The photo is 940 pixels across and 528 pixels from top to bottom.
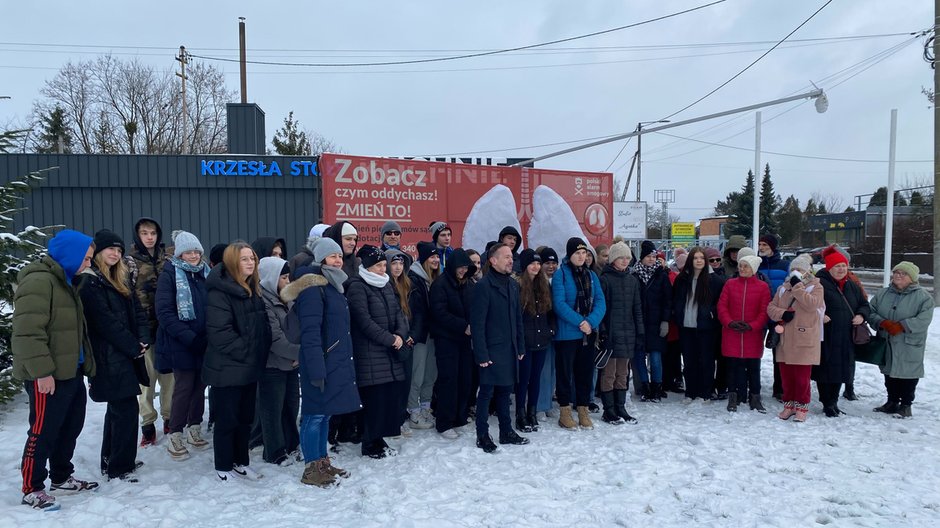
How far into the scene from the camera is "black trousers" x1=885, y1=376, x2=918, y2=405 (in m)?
6.49

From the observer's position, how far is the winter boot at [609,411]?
20.8 feet

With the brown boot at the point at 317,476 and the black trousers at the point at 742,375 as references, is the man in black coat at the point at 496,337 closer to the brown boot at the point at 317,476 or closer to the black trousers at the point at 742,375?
the brown boot at the point at 317,476

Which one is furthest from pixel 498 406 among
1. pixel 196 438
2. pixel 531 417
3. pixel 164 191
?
pixel 164 191

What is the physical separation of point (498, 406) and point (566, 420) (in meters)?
0.93

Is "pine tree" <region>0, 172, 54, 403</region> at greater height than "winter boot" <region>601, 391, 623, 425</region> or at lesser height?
greater

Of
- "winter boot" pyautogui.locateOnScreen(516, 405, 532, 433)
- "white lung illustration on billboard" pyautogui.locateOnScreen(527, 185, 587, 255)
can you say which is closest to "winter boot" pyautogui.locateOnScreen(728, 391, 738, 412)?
"winter boot" pyautogui.locateOnScreen(516, 405, 532, 433)

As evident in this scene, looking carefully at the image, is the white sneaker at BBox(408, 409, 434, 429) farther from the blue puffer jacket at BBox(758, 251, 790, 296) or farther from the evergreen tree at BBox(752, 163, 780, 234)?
the evergreen tree at BBox(752, 163, 780, 234)

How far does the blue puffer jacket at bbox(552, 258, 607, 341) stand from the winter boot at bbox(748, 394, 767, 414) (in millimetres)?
2265

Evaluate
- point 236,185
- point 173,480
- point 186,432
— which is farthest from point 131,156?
point 173,480

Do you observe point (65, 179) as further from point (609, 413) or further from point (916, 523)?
point (916, 523)

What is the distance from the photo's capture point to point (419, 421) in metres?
6.04

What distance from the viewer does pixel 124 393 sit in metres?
4.33

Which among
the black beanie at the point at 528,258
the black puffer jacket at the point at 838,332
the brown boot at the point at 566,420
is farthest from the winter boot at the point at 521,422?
the black puffer jacket at the point at 838,332

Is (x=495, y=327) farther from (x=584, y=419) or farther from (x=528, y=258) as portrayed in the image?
(x=584, y=419)
